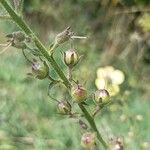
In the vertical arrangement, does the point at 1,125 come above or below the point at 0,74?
below

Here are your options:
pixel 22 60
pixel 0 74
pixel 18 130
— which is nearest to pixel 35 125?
pixel 18 130

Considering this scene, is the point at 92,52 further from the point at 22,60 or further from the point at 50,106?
the point at 50,106

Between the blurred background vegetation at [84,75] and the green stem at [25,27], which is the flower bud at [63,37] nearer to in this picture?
the green stem at [25,27]

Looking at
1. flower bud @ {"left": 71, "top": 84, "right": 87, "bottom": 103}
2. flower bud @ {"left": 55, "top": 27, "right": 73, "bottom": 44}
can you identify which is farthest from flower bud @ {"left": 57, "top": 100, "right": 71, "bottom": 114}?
flower bud @ {"left": 55, "top": 27, "right": 73, "bottom": 44}

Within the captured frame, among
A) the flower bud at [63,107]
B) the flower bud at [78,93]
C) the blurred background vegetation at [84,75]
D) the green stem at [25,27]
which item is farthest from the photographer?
the blurred background vegetation at [84,75]

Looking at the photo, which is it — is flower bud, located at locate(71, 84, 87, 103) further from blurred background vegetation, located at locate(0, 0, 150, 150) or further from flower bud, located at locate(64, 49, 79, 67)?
blurred background vegetation, located at locate(0, 0, 150, 150)

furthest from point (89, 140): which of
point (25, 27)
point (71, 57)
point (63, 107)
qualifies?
point (25, 27)

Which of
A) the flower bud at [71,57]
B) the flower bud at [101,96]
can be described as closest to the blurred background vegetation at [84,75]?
the flower bud at [101,96]
